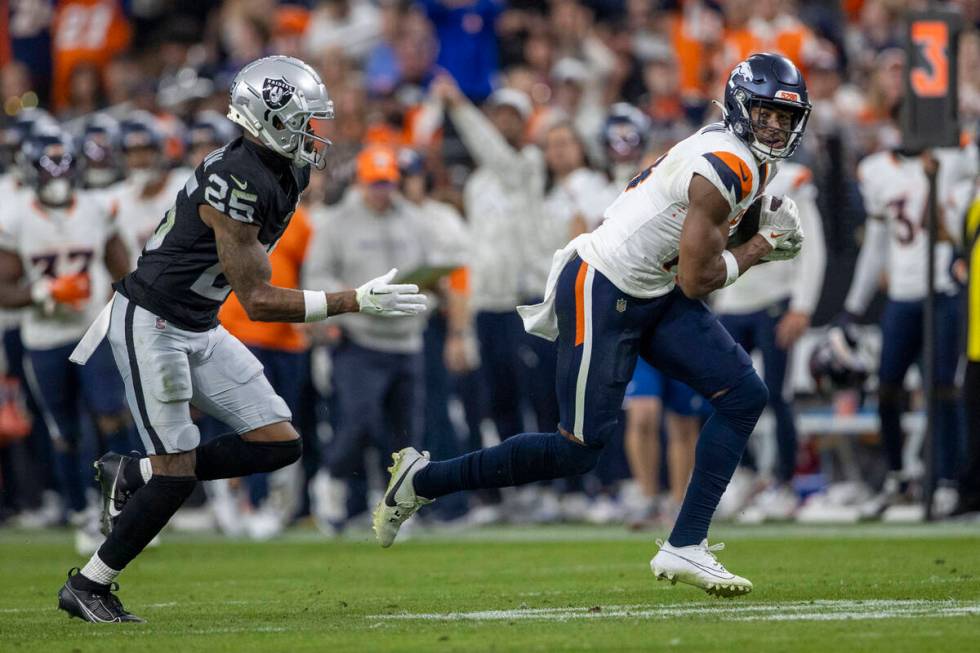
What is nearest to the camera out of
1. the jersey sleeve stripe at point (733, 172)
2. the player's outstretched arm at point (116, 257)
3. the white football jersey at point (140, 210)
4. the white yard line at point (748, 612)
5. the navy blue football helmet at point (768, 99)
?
the white yard line at point (748, 612)

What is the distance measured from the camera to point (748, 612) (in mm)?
6242

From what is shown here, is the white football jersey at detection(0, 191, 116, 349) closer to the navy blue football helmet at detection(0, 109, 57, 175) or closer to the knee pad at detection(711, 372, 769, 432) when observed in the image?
the navy blue football helmet at detection(0, 109, 57, 175)

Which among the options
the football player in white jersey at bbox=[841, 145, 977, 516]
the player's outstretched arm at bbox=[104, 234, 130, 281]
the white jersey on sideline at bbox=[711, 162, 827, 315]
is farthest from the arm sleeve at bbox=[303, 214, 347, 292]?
the football player in white jersey at bbox=[841, 145, 977, 516]

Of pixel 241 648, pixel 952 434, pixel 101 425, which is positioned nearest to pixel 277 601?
pixel 241 648

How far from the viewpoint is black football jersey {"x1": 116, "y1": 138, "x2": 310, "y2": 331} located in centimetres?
654

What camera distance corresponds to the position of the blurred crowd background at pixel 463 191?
11.8m

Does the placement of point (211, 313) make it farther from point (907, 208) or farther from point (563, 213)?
point (907, 208)

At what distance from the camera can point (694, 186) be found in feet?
21.9

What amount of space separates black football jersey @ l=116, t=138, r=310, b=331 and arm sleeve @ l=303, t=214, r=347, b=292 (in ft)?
15.9

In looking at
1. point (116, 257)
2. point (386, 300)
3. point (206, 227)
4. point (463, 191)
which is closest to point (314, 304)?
point (386, 300)

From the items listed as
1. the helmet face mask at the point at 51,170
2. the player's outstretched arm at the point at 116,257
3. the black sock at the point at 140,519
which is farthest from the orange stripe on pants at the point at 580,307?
the helmet face mask at the point at 51,170

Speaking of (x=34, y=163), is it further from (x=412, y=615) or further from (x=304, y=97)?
(x=412, y=615)

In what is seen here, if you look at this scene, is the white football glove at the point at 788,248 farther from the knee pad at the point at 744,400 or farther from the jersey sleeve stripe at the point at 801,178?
the jersey sleeve stripe at the point at 801,178

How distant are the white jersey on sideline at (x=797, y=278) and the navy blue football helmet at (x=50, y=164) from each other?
161 inches
